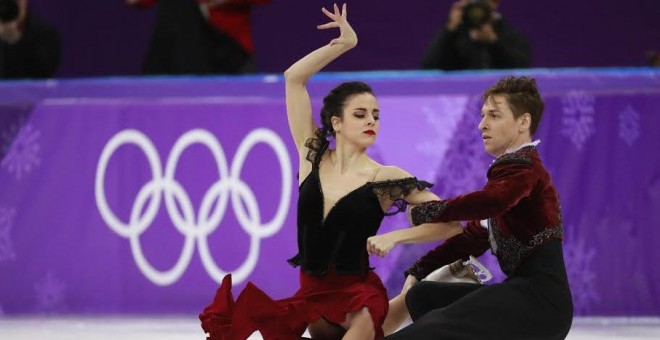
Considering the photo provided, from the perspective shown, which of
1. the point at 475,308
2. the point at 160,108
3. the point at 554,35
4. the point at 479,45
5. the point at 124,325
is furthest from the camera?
the point at 554,35

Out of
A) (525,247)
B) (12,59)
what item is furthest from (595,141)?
(12,59)

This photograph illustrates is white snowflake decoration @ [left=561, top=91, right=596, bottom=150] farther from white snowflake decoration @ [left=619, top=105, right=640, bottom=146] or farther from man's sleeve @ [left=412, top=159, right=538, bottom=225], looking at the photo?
man's sleeve @ [left=412, top=159, right=538, bottom=225]

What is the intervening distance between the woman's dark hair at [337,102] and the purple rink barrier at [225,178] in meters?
1.58

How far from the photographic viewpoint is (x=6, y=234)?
6.26m

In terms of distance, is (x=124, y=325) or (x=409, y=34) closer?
(x=124, y=325)

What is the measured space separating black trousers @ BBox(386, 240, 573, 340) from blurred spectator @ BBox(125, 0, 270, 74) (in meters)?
3.59

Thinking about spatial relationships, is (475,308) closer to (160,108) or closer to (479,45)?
(160,108)

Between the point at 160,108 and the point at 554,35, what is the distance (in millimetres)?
4249

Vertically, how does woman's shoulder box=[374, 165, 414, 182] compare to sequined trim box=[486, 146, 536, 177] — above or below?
below

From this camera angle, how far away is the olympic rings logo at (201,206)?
20.1 ft

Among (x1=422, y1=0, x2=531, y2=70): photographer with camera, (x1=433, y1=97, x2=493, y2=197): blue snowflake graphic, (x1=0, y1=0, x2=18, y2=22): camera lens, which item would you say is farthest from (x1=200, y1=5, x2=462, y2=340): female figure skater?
(x1=0, y1=0, x2=18, y2=22): camera lens

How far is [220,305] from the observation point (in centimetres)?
430

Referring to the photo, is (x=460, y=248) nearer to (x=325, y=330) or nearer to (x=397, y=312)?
(x=397, y=312)

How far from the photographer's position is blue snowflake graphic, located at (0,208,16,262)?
20.5 ft
